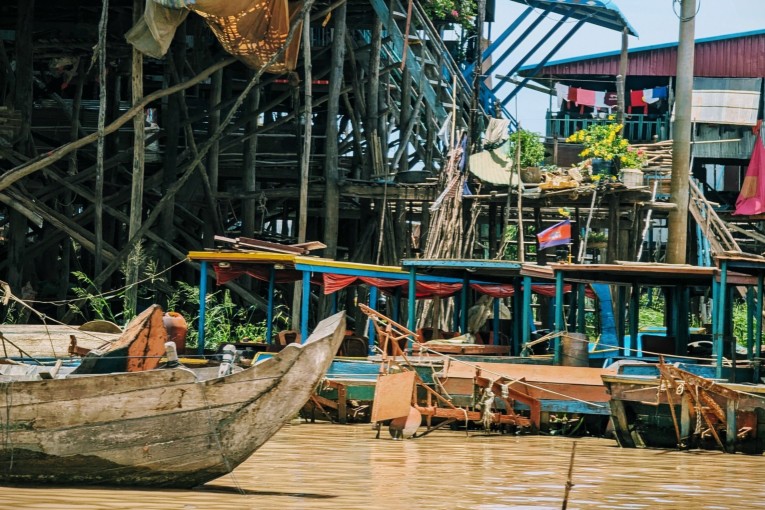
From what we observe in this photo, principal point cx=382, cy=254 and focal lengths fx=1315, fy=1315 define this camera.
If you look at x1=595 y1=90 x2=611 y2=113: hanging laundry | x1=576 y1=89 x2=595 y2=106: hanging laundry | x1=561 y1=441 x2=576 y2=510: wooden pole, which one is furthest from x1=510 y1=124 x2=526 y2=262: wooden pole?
x1=595 y1=90 x2=611 y2=113: hanging laundry

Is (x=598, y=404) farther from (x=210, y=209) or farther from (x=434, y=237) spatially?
(x=210, y=209)

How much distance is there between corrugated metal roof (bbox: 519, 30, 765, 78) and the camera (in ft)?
113

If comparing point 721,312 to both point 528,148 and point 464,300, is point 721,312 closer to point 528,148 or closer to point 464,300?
point 464,300

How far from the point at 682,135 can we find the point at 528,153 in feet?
14.2

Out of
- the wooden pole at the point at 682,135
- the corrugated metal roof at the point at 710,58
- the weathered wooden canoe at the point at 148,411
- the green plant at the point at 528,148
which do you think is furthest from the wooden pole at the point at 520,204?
the corrugated metal roof at the point at 710,58

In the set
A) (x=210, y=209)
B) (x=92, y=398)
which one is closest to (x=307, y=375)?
(x=92, y=398)

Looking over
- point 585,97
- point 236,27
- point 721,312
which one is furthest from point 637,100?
point 721,312

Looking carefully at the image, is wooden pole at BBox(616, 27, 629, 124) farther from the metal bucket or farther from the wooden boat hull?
the wooden boat hull

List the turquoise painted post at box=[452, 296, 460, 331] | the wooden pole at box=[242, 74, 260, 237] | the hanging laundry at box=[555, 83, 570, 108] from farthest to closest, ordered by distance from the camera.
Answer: the hanging laundry at box=[555, 83, 570, 108], the wooden pole at box=[242, 74, 260, 237], the turquoise painted post at box=[452, 296, 460, 331]

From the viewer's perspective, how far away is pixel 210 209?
2078 centimetres

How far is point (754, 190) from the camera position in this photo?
2911 cm

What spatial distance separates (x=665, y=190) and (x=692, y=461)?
41.7 ft

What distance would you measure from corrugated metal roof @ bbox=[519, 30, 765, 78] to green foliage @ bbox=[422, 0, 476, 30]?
408cm

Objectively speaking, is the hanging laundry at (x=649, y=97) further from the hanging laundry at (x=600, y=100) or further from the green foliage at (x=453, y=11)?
the green foliage at (x=453, y=11)
